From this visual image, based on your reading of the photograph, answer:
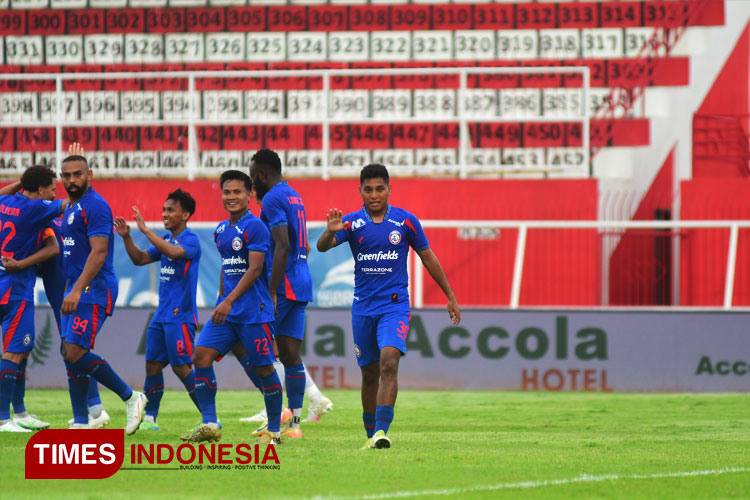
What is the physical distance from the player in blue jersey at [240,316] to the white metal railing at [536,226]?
6.88m

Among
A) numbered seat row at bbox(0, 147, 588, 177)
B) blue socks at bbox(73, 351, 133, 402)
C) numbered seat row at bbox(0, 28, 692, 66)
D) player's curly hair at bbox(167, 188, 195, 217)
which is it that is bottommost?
blue socks at bbox(73, 351, 133, 402)

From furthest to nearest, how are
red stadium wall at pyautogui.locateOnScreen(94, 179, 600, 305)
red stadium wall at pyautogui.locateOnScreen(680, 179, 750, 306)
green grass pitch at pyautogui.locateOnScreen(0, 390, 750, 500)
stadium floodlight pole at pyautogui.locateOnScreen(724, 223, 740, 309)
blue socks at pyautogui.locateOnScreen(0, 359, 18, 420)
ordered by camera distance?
red stadium wall at pyautogui.locateOnScreen(680, 179, 750, 306), red stadium wall at pyautogui.locateOnScreen(94, 179, 600, 305), stadium floodlight pole at pyautogui.locateOnScreen(724, 223, 740, 309), blue socks at pyautogui.locateOnScreen(0, 359, 18, 420), green grass pitch at pyautogui.locateOnScreen(0, 390, 750, 500)

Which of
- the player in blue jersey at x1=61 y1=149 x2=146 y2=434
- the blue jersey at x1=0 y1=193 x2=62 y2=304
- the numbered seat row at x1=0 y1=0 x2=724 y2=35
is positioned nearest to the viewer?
the player in blue jersey at x1=61 y1=149 x2=146 y2=434

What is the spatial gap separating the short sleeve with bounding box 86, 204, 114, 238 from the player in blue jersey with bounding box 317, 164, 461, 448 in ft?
5.27

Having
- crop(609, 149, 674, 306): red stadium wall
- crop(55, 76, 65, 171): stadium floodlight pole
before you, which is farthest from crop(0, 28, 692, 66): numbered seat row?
crop(609, 149, 674, 306): red stadium wall

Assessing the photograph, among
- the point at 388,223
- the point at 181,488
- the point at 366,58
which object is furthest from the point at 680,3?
the point at 181,488

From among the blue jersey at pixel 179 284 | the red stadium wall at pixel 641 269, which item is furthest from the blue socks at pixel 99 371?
the red stadium wall at pixel 641 269

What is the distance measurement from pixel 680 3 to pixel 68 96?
10.8 metres

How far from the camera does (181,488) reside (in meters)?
5.98

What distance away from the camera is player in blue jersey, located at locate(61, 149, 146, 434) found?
319 inches

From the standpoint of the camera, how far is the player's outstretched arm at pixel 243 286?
748 cm

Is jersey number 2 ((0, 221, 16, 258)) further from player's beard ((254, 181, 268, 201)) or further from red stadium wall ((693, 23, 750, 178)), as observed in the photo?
red stadium wall ((693, 23, 750, 178))

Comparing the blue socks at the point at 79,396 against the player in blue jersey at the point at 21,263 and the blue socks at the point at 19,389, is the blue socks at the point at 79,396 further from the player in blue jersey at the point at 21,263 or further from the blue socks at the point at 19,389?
the blue socks at the point at 19,389

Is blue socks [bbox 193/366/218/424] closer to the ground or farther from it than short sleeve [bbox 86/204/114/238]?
closer to the ground
